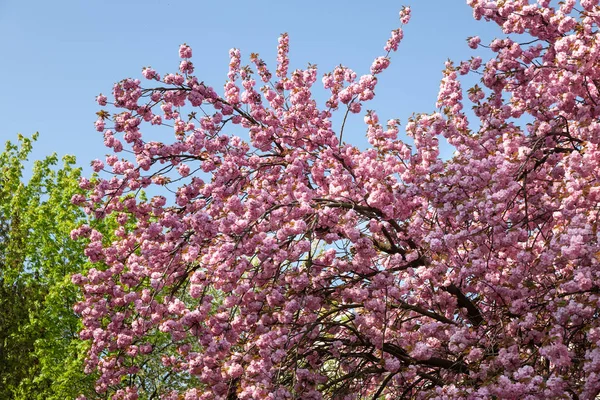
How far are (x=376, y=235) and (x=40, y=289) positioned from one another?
1383 cm

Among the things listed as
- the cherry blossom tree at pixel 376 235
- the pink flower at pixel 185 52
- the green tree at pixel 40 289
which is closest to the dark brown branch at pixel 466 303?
the cherry blossom tree at pixel 376 235

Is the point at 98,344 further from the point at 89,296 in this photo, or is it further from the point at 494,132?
the point at 494,132

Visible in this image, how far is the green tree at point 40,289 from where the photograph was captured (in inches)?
694

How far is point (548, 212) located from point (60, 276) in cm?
1505

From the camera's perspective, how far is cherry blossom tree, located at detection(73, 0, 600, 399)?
23.9 ft

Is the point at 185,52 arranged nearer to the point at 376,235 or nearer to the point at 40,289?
the point at 376,235

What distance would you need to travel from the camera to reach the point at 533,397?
19.7 ft

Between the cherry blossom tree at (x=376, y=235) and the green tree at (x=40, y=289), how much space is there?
8.40 meters

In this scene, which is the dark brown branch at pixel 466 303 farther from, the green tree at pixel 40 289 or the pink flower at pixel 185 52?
the green tree at pixel 40 289

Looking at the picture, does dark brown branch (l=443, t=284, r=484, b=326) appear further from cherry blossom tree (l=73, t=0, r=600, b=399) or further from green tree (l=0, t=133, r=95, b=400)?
green tree (l=0, t=133, r=95, b=400)

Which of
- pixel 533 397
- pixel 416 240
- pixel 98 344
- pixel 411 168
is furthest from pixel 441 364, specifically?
pixel 98 344

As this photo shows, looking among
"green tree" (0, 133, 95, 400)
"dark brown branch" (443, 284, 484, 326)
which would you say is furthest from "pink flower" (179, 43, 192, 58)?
"green tree" (0, 133, 95, 400)

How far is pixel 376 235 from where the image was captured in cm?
954

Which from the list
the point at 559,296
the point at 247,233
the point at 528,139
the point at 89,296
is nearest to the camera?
the point at 559,296
